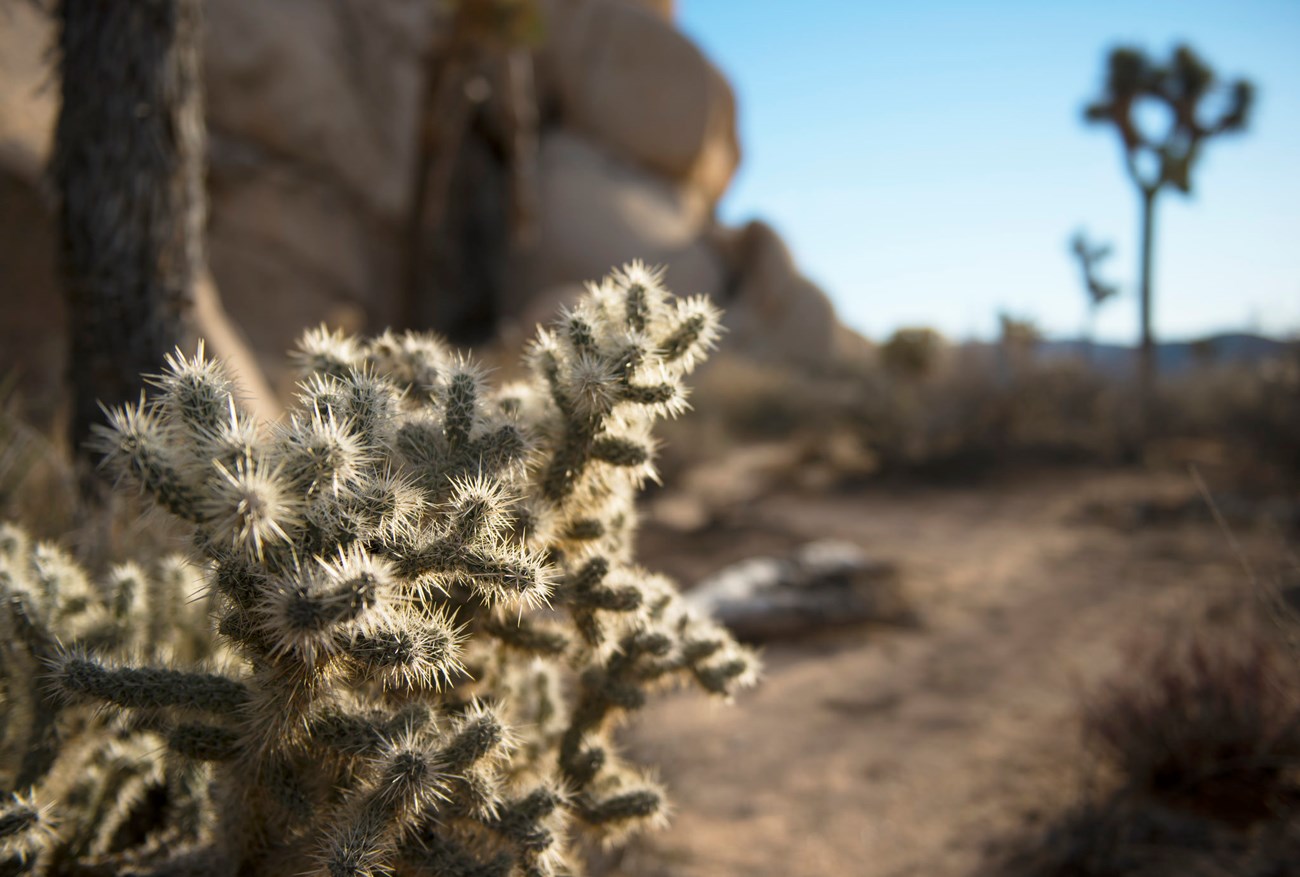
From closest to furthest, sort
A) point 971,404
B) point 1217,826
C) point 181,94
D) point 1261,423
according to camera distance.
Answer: point 1217,826 → point 181,94 → point 1261,423 → point 971,404

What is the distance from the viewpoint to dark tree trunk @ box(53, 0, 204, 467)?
3.37 m

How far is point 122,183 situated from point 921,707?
512cm

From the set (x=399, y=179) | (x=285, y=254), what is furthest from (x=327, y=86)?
(x=285, y=254)

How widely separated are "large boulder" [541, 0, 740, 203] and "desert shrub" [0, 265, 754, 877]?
23.8 m

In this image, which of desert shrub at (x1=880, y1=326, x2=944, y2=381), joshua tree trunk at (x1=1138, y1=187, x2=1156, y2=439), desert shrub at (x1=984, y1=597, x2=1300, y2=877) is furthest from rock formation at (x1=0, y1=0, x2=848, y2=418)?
joshua tree trunk at (x1=1138, y1=187, x2=1156, y2=439)

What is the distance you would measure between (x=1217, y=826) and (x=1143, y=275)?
58.3 feet

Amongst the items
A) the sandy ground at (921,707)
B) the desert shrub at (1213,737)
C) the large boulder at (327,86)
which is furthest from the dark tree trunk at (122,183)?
the large boulder at (327,86)

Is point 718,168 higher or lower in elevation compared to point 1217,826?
higher

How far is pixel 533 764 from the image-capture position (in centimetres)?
243

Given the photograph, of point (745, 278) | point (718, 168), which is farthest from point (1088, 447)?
point (718, 168)

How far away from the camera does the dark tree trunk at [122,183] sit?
3.37 metres

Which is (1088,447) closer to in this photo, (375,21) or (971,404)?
(971,404)

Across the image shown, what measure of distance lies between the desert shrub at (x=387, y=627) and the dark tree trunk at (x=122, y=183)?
140cm

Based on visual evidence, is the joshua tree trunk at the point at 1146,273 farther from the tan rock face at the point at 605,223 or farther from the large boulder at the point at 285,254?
the large boulder at the point at 285,254
